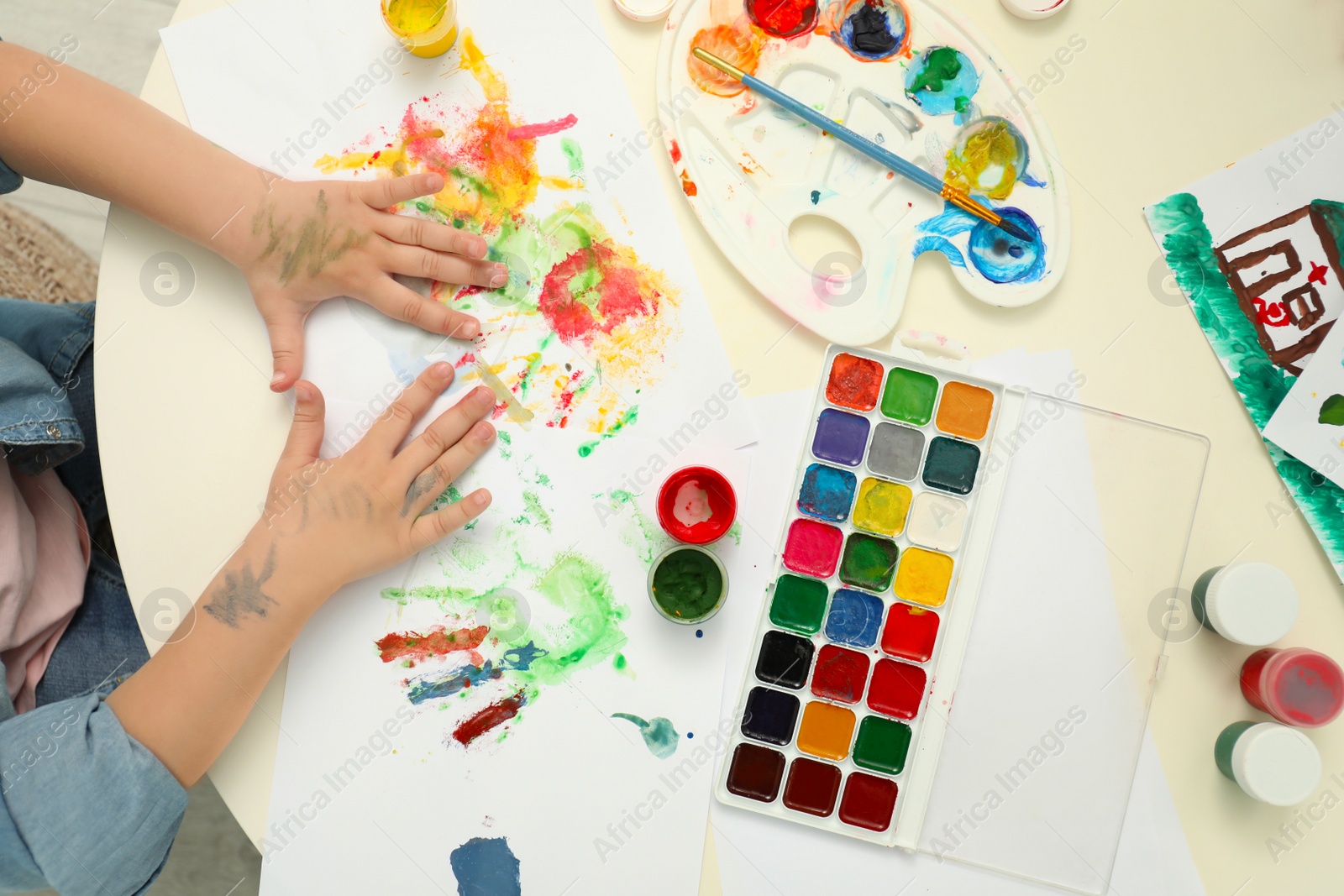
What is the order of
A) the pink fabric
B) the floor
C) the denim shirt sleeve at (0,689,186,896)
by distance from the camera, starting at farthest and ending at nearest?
the floor → the pink fabric → the denim shirt sleeve at (0,689,186,896)

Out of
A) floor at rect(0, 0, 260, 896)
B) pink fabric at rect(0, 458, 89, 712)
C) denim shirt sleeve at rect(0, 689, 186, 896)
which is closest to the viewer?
denim shirt sleeve at rect(0, 689, 186, 896)

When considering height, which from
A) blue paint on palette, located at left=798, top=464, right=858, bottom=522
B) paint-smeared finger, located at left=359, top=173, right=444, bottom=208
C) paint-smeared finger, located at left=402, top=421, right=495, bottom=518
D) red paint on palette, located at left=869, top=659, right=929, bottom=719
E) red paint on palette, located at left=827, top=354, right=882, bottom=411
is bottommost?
red paint on palette, located at left=869, top=659, right=929, bottom=719

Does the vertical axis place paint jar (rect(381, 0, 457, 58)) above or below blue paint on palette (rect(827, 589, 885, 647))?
above

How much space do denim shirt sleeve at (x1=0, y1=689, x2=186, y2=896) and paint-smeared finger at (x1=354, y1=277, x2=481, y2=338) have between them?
20.5 inches

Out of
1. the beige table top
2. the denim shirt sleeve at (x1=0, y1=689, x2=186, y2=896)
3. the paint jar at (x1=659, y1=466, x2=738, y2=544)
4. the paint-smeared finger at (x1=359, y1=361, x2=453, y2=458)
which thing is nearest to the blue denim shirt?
the denim shirt sleeve at (x1=0, y1=689, x2=186, y2=896)

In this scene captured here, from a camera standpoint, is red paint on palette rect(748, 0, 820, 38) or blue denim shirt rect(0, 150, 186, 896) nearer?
blue denim shirt rect(0, 150, 186, 896)

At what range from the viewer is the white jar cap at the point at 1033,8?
37.1 inches

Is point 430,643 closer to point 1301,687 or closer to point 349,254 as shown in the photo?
point 349,254

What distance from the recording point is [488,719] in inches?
34.9

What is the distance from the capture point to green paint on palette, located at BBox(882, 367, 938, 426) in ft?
3.06

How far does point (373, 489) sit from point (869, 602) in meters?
→ 0.57

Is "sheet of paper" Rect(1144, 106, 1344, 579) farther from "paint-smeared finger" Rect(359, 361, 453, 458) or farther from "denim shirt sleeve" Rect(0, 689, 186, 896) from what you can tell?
"denim shirt sleeve" Rect(0, 689, 186, 896)

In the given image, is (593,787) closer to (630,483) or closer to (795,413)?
(630,483)

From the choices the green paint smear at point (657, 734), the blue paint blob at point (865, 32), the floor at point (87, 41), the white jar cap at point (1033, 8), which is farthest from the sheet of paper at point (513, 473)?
the floor at point (87, 41)
